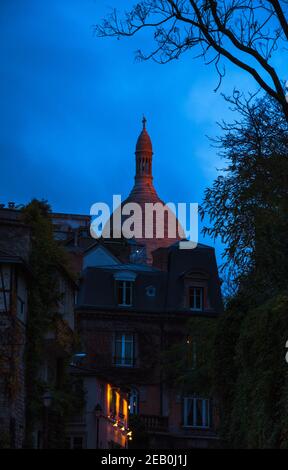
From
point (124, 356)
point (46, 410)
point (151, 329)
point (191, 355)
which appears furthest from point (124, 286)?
point (46, 410)

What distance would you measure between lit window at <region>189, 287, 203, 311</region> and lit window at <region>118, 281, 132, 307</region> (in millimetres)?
3879

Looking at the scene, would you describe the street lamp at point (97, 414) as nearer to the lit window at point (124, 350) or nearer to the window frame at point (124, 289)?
the lit window at point (124, 350)

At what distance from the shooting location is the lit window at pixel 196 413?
65525 mm

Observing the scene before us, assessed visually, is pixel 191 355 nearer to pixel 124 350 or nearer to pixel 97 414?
pixel 97 414

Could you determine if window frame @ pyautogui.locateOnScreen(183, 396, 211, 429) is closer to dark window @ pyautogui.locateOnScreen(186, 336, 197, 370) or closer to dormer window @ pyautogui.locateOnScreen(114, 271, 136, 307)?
dormer window @ pyautogui.locateOnScreen(114, 271, 136, 307)

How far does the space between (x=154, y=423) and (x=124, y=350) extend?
5131 mm

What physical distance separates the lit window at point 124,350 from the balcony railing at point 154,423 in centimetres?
385

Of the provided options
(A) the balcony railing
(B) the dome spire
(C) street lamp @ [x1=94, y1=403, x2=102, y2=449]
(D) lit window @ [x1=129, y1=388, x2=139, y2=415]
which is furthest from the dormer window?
(B) the dome spire

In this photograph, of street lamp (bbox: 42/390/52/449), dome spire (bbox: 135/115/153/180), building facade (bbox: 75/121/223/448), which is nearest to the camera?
street lamp (bbox: 42/390/52/449)

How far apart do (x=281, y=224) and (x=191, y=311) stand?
41202 mm

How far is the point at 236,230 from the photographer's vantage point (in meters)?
29.4

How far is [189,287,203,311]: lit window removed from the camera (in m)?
68.5

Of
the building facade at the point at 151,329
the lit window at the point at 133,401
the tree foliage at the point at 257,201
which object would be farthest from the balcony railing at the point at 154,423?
the tree foliage at the point at 257,201

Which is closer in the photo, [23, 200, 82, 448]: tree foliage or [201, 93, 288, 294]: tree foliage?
[201, 93, 288, 294]: tree foliage
